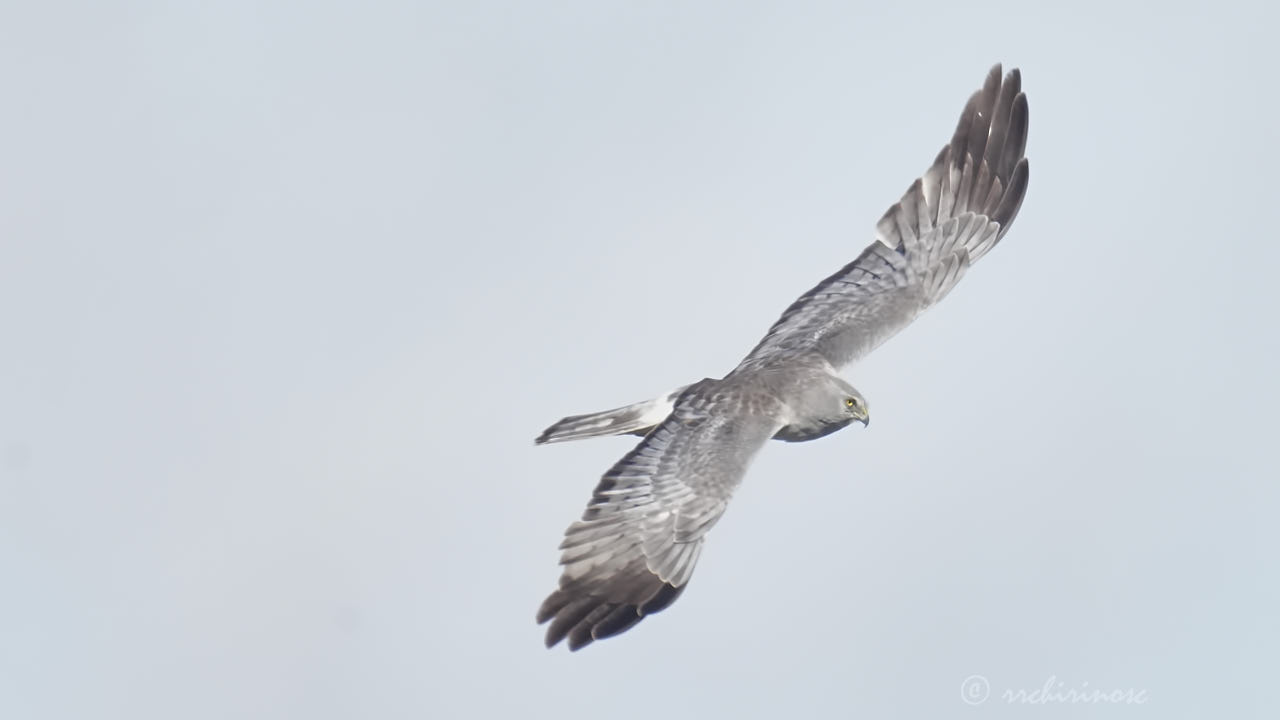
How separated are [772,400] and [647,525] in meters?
2.22

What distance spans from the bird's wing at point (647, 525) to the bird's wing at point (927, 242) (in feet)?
7.83


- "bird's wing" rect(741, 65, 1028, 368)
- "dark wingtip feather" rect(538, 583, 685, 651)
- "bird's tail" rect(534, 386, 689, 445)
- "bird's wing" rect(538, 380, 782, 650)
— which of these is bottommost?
"dark wingtip feather" rect(538, 583, 685, 651)

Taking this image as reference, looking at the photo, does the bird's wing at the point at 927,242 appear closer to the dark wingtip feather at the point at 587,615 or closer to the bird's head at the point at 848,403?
the bird's head at the point at 848,403

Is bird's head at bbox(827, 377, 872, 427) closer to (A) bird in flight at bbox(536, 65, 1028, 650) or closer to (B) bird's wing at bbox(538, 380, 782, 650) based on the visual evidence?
(A) bird in flight at bbox(536, 65, 1028, 650)

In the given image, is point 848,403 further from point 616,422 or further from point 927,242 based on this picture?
point 927,242

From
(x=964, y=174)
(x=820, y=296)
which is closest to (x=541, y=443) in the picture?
(x=820, y=296)

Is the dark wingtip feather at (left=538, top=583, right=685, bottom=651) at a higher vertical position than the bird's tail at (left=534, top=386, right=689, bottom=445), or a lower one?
lower

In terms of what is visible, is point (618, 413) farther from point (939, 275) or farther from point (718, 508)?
point (939, 275)

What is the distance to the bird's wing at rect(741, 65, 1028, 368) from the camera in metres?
17.8

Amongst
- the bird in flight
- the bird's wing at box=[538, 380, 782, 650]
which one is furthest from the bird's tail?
the bird's wing at box=[538, 380, 782, 650]

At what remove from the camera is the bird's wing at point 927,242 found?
A: 17781 millimetres

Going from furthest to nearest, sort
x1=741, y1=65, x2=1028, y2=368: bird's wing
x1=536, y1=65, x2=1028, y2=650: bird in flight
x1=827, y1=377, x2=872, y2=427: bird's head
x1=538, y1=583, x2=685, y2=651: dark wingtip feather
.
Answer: x1=741, y1=65, x2=1028, y2=368: bird's wing → x1=827, y1=377, x2=872, y2=427: bird's head → x1=536, y1=65, x2=1028, y2=650: bird in flight → x1=538, y1=583, x2=685, y2=651: dark wingtip feather

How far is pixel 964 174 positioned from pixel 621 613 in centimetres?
771

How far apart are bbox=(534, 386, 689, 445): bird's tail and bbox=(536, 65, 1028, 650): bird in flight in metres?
0.01
